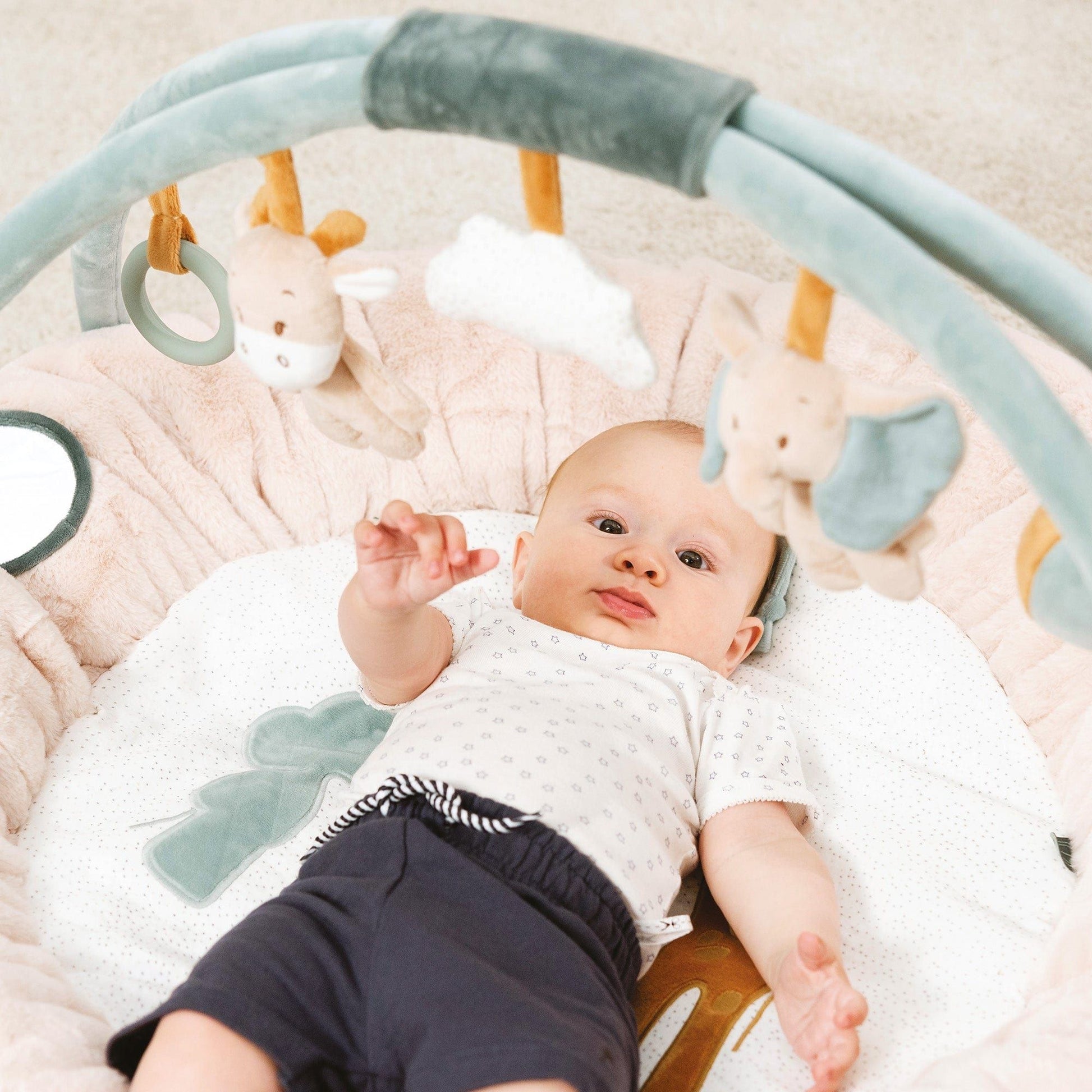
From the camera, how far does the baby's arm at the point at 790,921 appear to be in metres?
0.77

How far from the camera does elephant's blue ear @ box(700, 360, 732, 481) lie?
23.1 inches

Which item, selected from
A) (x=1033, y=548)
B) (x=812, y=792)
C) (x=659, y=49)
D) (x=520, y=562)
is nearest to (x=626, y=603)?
(x=520, y=562)

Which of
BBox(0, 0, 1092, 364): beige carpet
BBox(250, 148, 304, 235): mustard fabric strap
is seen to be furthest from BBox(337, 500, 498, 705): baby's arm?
BBox(0, 0, 1092, 364): beige carpet

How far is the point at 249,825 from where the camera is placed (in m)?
1.00

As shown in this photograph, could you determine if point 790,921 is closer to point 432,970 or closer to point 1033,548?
point 432,970

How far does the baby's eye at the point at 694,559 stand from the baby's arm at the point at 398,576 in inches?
9.7

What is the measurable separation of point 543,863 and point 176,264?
1.71ft

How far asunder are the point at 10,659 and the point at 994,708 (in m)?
0.87

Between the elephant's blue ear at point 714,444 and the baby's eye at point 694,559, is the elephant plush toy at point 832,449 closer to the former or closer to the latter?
the elephant's blue ear at point 714,444

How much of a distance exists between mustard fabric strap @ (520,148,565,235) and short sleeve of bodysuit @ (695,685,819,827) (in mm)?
509

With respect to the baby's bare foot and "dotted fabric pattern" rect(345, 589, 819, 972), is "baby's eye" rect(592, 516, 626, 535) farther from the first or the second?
the baby's bare foot

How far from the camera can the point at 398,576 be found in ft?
2.79

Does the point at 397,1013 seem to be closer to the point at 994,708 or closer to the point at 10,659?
the point at 10,659

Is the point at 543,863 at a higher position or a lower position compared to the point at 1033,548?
lower
